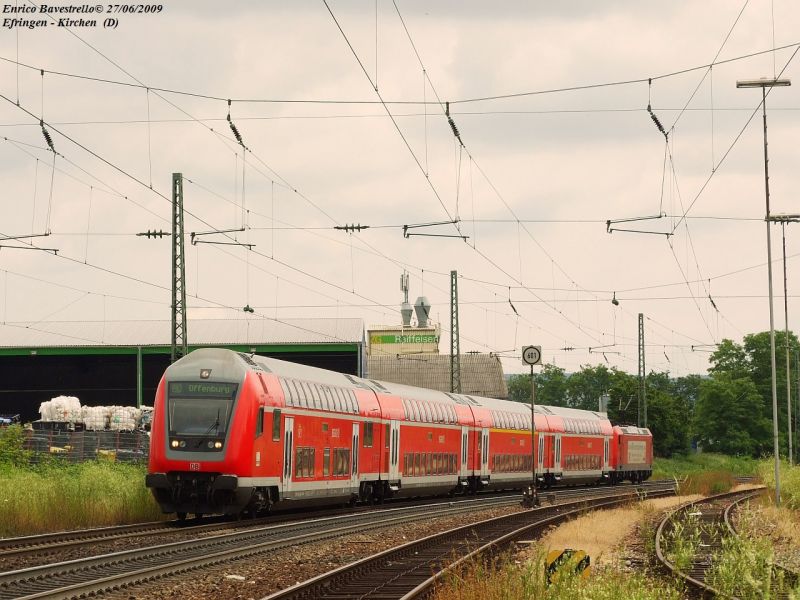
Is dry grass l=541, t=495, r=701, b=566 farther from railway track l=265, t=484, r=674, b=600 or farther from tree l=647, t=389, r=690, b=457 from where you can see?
tree l=647, t=389, r=690, b=457

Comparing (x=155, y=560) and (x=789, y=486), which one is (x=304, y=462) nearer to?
(x=155, y=560)

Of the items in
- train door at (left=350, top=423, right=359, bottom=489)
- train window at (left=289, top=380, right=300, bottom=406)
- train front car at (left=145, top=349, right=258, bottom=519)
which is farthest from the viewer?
train door at (left=350, top=423, right=359, bottom=489)

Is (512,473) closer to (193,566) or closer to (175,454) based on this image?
(175,454)

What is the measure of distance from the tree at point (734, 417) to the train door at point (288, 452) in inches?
4026

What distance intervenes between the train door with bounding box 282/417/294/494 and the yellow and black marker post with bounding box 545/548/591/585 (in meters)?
15.3

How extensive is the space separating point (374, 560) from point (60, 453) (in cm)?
2212

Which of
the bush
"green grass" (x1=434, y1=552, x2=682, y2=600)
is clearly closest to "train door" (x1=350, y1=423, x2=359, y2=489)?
the bush

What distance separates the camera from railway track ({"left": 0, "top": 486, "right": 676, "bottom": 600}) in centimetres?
1652

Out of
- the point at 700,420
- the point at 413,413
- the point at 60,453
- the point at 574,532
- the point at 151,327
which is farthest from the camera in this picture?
the point at 700,420

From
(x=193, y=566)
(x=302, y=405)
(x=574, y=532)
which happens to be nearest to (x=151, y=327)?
(x=302, y=405)

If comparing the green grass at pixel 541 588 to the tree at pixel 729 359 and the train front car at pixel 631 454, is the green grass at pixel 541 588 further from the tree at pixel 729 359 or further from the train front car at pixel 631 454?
the tree at pixel 729 359

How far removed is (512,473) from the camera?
55531 mm

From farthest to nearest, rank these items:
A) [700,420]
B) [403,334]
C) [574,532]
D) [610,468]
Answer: [403,334]
[700,420]
[610,468]
[574,532]

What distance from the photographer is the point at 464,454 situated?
4884 cm
